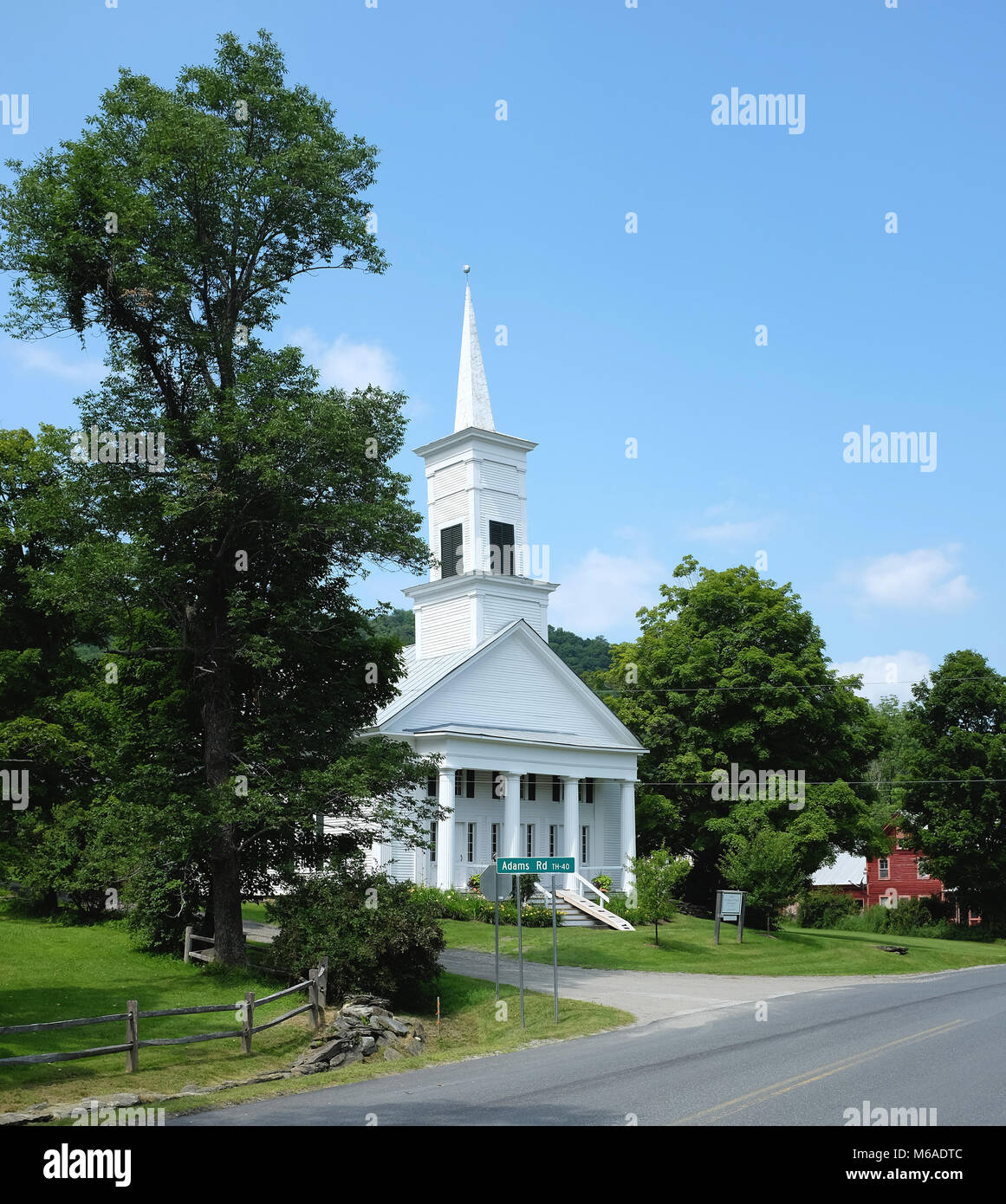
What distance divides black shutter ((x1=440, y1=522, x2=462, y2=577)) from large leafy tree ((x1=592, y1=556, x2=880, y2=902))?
9.28 metres

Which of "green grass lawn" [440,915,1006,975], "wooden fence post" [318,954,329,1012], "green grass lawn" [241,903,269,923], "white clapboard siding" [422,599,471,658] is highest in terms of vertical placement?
"white clapboard siding" [422,599,471,658]

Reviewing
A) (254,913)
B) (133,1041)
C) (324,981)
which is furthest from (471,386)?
(133,1041)

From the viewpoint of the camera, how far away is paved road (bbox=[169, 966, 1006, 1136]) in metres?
11.3

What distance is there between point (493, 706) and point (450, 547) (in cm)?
765

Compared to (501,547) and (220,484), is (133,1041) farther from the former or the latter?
(501,547)

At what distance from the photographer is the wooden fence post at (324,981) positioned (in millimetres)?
19391

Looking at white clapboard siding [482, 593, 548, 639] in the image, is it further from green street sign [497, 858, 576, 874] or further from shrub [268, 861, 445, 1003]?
green street sign [497, 858, 576, 874]

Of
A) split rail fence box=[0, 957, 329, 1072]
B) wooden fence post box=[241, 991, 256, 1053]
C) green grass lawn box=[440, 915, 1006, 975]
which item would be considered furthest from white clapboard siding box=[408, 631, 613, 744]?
wooden fence post box=[241, 991, 256, 1053]

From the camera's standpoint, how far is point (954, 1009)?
20844 mm

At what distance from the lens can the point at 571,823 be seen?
41.9 m

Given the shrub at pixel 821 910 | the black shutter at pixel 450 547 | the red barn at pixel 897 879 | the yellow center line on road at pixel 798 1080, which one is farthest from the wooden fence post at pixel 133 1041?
the red barn at pixel 897 879

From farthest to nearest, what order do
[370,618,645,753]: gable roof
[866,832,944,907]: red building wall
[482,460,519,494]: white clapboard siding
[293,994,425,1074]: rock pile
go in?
[866,832,944,907]: red building wall → [482,460,519,494]: white clapboard siding → [370,618,645,753]: gable roof → [293,994,425,1074]: rock pile

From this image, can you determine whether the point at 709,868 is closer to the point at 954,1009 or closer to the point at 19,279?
the point at 954,1009

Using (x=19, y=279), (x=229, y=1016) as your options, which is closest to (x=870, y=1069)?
(x=229, y=1016)
